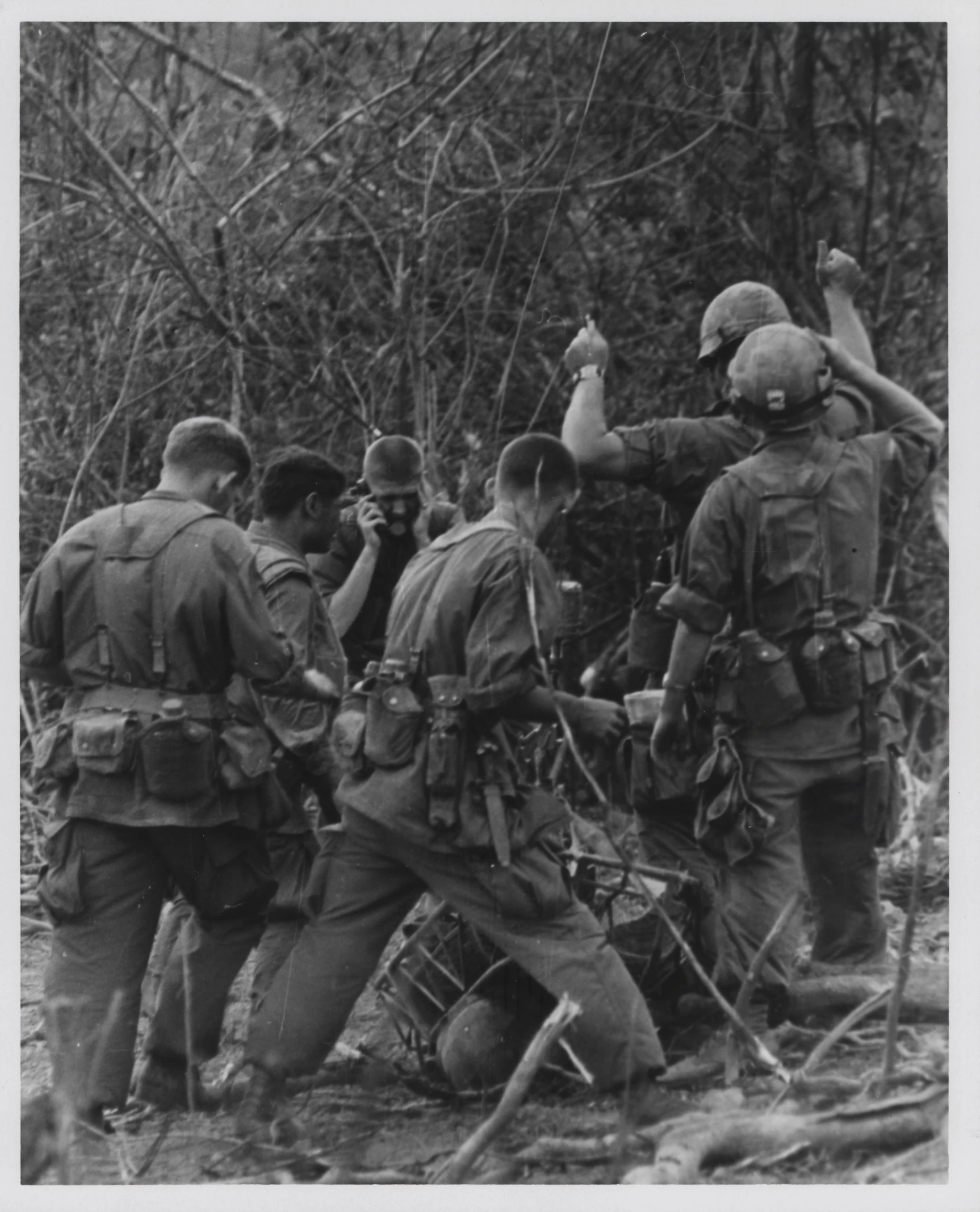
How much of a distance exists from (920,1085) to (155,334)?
4.61 metres

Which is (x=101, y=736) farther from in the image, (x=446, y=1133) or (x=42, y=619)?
(x=446, y=1133)

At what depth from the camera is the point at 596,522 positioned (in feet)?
23.8

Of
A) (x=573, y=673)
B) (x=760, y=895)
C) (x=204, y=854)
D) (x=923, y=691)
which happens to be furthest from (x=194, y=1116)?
(x=923, y=691)

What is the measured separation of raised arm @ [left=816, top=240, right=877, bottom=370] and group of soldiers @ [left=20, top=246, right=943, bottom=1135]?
15 millimetres

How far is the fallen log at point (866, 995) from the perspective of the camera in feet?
15.3

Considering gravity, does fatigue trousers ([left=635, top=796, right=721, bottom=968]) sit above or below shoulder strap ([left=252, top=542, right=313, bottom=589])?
below

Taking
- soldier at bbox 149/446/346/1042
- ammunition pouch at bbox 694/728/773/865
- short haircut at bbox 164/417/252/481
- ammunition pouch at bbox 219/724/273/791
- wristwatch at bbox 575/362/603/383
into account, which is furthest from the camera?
wristwatch at bbox 575/362/603/383

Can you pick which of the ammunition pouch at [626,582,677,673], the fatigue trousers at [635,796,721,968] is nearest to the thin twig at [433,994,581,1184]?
the fatigue trousers at [635,796,721,968]

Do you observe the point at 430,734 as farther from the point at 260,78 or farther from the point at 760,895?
the point at 260,78

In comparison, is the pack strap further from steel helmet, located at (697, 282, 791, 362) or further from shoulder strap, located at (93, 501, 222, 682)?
steel helmet, located at (697, 282, 791, 362)

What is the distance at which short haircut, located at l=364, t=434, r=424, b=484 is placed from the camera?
546 cm

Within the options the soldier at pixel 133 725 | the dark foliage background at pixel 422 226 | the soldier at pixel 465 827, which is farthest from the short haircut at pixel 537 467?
the dark foliage background at pixel 422 226

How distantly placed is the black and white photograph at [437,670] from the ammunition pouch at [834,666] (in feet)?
0.09

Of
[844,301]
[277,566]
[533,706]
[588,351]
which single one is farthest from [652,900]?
[844,301]
